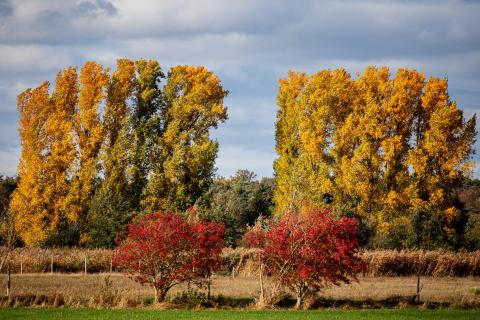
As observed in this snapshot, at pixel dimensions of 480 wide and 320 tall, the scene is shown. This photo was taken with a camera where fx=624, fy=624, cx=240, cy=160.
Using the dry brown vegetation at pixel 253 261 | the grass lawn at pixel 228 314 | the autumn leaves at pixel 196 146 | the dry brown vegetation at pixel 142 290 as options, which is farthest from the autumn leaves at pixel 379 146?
the grass lawn at pixel 228 314

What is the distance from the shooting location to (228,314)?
2092cm

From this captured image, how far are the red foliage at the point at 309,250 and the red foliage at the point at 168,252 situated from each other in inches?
75.8

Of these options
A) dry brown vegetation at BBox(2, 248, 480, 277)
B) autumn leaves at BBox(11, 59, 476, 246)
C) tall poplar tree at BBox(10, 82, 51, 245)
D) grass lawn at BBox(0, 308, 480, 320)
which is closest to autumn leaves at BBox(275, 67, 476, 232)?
autumn leaves at BBox(11, 59, 476, 246)

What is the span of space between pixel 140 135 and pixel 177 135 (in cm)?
261

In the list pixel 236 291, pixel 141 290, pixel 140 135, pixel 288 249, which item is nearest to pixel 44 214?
pixel 140 135

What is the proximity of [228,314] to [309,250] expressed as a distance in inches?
175

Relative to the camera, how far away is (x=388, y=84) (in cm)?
Answer: 4444

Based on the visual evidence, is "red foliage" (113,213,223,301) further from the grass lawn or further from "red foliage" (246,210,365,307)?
the grass lawn

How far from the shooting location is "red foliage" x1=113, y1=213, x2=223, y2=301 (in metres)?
23.5

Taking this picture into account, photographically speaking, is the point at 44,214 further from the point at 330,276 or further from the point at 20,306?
the point at 330,276

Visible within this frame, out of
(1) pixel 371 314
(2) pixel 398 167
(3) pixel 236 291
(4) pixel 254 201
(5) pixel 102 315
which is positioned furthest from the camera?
(4) pixel 254 201

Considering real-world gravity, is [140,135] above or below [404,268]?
above

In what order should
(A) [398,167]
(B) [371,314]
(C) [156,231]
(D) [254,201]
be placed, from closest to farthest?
1. (B) [371,314]
2. (C) [156,231]
3. (A) [398,167]
4. (D) [254,201]

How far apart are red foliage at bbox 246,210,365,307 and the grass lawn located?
5.37 ft
